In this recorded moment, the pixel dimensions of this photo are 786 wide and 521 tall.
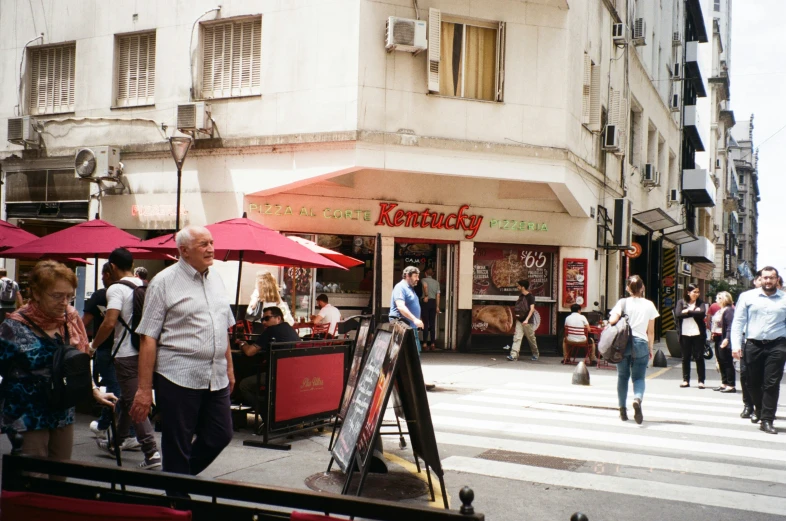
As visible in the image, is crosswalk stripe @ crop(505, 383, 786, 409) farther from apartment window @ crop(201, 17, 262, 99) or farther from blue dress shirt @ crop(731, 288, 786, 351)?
apartment window @ crop(201, 17, 262, 99)

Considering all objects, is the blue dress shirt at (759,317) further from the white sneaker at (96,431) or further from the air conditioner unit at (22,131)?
the air conditioner unit at (22,131)

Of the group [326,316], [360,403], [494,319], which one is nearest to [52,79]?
[326,316]

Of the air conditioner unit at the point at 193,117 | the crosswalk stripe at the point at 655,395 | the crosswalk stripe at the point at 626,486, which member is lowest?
the crosswalk stripe at the point at 655,395

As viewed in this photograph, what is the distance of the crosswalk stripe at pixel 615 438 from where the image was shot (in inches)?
321

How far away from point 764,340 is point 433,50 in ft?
→ 31.0

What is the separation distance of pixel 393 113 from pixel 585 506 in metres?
11.5

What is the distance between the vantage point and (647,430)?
30.7 feet

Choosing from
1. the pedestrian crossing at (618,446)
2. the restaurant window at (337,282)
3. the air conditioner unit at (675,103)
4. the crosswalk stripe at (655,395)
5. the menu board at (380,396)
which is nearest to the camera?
the menu board at (380,396)

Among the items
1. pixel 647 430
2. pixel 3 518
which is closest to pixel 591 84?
pixel 647 430

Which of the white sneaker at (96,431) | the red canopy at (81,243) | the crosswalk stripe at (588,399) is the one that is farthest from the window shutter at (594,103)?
the white sneaker at (96,431)

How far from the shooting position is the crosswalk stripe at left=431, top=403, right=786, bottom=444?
917cm

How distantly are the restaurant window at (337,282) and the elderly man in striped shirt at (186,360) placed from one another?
40.8 ft

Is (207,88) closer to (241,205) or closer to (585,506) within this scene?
(241,205)

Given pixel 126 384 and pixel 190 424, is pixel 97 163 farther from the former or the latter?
pixel 190 424
